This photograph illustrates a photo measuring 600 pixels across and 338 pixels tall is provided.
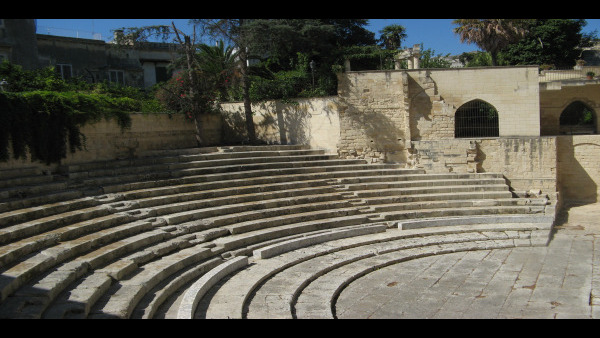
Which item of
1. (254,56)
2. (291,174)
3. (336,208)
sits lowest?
(336,208)

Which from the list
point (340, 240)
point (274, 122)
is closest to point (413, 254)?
point (340, 240)

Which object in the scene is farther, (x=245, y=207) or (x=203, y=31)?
(x=203, y=31)

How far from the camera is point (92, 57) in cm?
2177

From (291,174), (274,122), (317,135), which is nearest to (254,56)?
(274,122)

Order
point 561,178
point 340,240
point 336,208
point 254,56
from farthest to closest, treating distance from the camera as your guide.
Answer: point 254,56 < point 561,178 < point 336,208 < point 340,240

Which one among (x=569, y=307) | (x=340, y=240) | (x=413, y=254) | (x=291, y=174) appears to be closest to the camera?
(x=569, y=307)

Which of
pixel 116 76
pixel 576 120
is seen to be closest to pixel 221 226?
pixel 116 76

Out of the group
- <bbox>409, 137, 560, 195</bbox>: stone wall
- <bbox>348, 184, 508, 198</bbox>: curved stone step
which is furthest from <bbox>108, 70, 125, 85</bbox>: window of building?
<bbox>409, 137, 560, 195</bbox>: stone wall

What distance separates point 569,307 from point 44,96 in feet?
38.5

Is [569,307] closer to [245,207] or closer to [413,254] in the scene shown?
[413,254]

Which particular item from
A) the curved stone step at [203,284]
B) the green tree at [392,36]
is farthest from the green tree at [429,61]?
the curved stone step at [203,284]

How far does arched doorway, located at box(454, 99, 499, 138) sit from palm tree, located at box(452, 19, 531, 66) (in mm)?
7717

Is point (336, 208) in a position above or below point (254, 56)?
below

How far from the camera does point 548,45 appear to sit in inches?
1204
